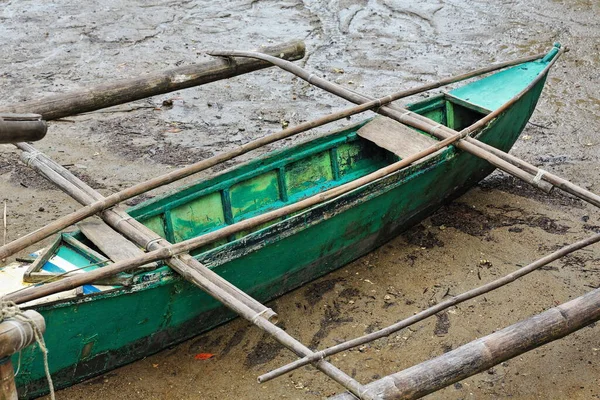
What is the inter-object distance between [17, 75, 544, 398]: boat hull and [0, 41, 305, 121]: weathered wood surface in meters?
1.59

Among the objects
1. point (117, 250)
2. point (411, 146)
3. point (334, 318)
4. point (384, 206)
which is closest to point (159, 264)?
point (117, 250)

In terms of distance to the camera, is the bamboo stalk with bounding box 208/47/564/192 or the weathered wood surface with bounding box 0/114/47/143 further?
the bamboo stalk with bounding box 208/47/564/192

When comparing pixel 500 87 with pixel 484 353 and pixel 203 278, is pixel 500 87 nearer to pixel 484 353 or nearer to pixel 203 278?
pixel 484 353

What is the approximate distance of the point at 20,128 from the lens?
3.01 m

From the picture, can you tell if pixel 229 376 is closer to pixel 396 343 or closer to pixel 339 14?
pixel 396 343

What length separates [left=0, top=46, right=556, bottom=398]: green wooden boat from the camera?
439 centimetres

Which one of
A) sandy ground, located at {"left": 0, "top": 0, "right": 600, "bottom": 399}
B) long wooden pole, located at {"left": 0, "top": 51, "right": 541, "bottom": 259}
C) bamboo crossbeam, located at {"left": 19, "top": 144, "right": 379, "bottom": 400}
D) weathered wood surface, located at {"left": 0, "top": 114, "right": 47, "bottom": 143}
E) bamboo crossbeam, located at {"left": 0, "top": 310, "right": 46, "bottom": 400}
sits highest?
weathered wood surface, located at {"left": 0, "top": 114, "right": 47, "bottom": 143}

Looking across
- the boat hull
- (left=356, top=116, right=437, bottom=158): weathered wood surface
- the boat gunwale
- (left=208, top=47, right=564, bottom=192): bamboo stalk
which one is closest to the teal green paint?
the boat gunwale

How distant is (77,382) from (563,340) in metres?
3.08

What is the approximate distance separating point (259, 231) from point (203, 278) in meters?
0.67

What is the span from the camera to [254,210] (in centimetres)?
589

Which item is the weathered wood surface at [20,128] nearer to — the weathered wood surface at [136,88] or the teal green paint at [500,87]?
the weathered wood surface at [136,88]

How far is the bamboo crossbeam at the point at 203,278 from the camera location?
3838mm

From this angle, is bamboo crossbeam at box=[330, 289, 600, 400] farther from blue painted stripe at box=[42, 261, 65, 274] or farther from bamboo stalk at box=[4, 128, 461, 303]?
blue painted stripe at box=[42, 261, 65, 274]
